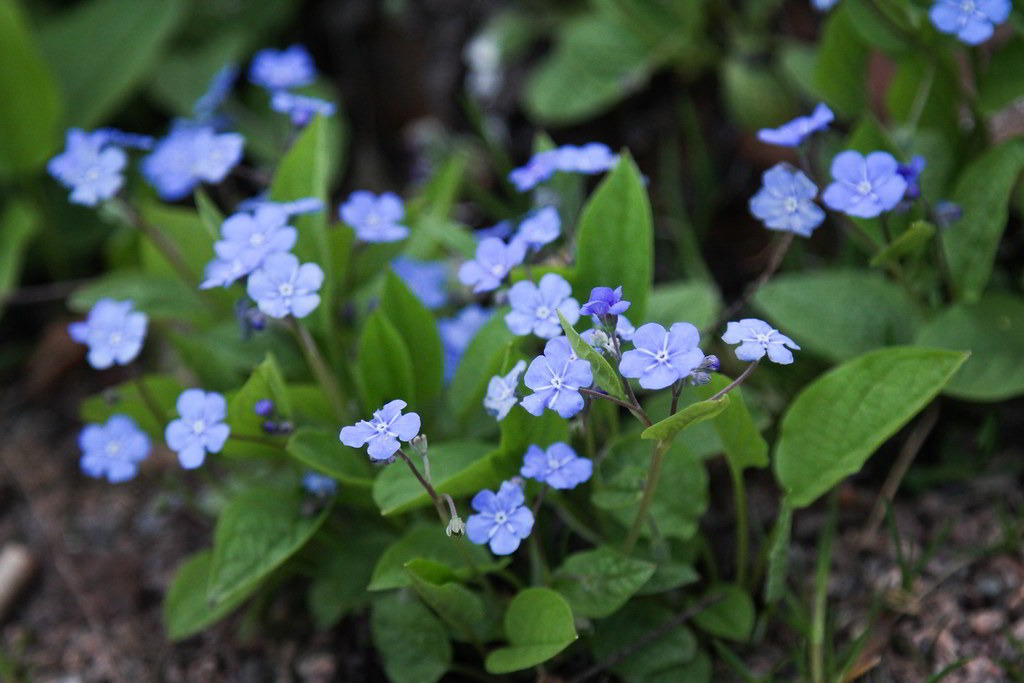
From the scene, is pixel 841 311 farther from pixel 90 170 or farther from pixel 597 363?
pixel 90 170

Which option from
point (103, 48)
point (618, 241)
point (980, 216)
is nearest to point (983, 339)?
point (980, 216)

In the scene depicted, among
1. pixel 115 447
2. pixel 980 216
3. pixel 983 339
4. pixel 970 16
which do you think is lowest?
pixel 115 447

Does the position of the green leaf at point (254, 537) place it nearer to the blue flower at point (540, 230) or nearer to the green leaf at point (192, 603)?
the green leaf at point (192, 603)

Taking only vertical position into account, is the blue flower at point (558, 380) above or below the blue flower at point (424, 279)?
above

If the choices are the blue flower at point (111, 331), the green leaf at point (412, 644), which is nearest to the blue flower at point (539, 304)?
the green leaf at point (412, 644)

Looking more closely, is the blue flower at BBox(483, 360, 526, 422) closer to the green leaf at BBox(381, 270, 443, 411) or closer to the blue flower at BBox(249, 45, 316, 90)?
the green leaf at BBox(381, 270, 443, 411)

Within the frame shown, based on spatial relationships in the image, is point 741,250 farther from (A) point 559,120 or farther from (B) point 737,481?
(B) point 737,481

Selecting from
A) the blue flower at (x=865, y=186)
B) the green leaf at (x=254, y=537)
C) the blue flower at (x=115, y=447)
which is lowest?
the green leaf at (x=254, y=537)
